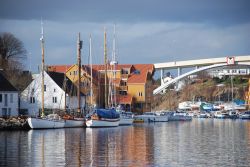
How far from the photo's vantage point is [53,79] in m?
96.1

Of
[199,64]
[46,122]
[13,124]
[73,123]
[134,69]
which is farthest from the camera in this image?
[199,64]

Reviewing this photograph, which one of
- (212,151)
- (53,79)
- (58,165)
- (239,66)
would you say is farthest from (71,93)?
(239,66)

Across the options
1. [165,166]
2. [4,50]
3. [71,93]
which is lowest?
[165,166]

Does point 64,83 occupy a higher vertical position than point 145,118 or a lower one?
higher

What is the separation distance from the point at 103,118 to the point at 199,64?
82.3 metres

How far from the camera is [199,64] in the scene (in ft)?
527

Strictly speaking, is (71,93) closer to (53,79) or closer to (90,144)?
(53,79)

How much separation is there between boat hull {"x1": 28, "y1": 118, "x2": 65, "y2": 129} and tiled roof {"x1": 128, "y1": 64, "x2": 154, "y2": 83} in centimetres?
4386

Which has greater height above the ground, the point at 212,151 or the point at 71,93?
the point at 71,93

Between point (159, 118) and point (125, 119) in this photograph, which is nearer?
point (125, 119)

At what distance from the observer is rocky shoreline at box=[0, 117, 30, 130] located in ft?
236

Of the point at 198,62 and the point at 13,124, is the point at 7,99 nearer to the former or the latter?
the point at 13,124

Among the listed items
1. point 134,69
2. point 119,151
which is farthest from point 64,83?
point 119,151

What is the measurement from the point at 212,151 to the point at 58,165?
14217 mm
